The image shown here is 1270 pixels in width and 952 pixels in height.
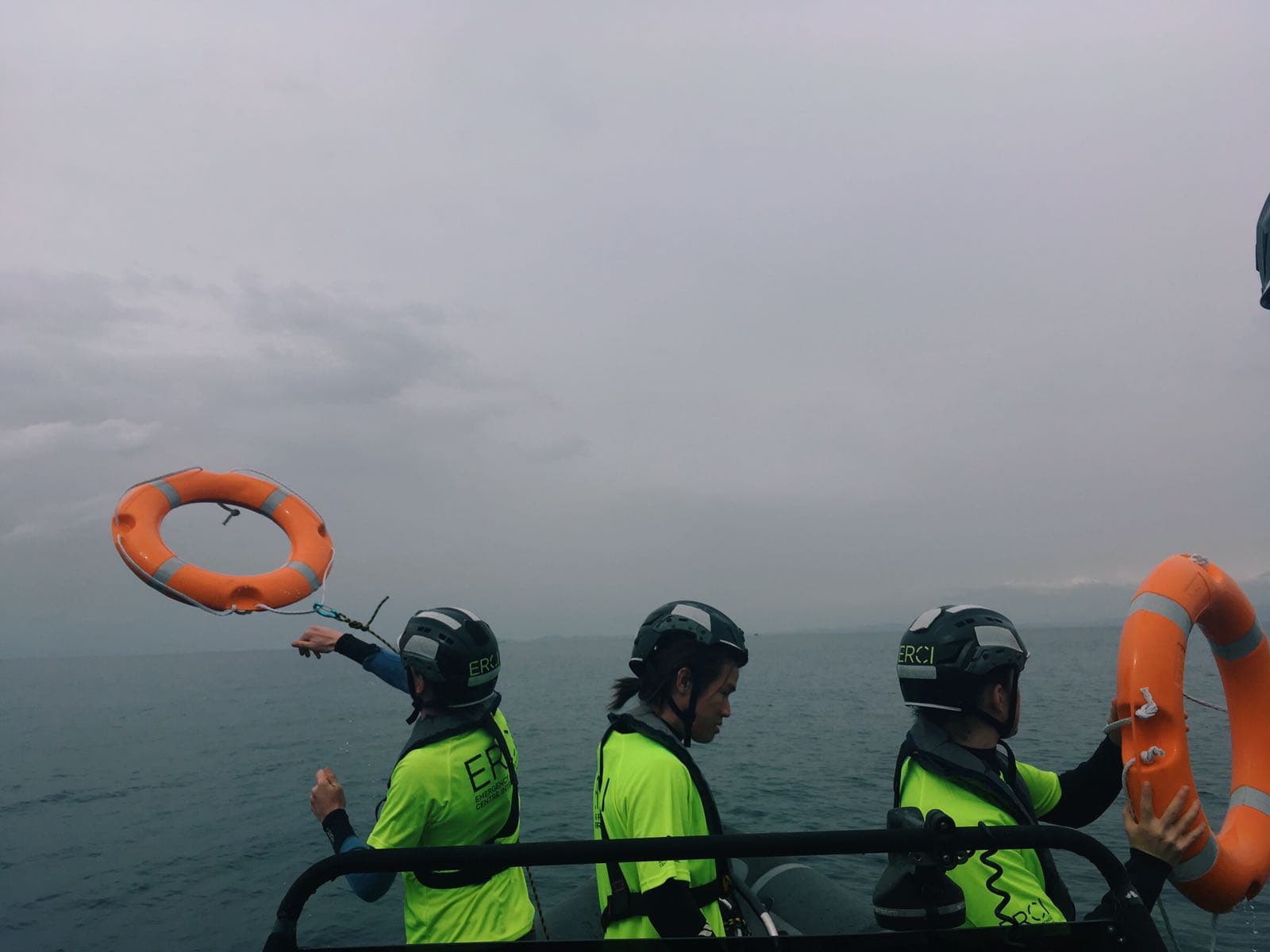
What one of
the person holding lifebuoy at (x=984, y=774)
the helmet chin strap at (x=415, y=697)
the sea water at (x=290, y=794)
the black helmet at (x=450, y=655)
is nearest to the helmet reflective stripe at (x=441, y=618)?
the black helmet at (x=450, y=655)

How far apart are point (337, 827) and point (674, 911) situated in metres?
1.76

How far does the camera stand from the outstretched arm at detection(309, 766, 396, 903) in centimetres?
336

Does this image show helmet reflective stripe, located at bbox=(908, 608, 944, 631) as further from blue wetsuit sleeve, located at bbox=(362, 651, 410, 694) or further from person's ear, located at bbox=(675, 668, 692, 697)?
blue wetsuit sleeve, located at bbox=(362, 651, 410, 694)

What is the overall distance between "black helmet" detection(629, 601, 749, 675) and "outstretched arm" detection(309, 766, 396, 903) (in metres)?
1.48

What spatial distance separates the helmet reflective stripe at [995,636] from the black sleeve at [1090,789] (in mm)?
1263

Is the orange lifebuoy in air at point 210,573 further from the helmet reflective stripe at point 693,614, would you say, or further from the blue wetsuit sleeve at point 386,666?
the helmet reflective stripe at point 693,614

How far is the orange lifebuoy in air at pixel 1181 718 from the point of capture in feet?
10.3

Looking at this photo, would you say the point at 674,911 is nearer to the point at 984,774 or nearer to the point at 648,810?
the point at 648,810

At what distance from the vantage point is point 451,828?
3543 millimetres

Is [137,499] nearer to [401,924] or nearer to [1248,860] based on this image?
[401,924]

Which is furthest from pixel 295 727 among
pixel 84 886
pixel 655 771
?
pixel 655 771

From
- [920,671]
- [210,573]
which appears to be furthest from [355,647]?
[920,671]

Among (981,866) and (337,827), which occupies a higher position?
(981,866)

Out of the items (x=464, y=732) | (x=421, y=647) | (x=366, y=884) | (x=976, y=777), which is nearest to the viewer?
(x=976, y=777)
